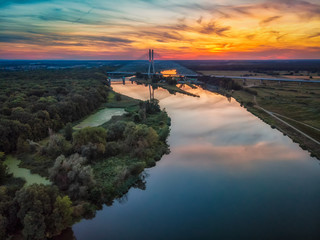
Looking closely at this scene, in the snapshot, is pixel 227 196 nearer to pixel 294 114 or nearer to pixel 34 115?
pixel 34 115

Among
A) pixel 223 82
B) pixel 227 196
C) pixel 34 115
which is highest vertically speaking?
pixel 223 82

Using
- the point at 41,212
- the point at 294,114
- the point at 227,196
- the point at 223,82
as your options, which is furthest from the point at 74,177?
the point at 223,82

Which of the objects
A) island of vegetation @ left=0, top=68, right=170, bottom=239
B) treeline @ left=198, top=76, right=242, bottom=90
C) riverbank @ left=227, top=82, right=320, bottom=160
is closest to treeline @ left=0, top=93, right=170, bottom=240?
island of vegetation @ left=0, top=68, right=170, bottom=239

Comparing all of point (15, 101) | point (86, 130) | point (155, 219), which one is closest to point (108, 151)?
point (86, 130)

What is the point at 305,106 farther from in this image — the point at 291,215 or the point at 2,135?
the point at 2,135

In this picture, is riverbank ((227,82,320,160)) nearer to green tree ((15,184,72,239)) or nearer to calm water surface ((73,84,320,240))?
calm water surface ((73,84,320,240))
